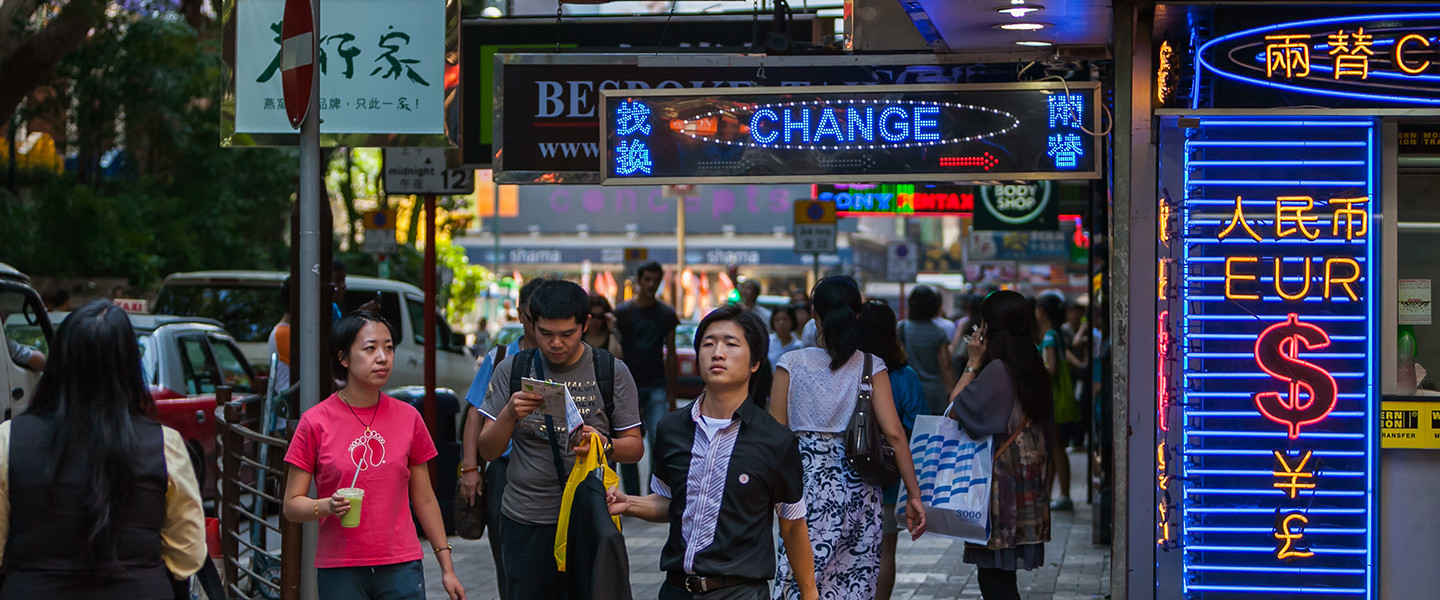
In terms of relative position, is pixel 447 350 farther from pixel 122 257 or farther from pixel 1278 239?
pixel 1278 239

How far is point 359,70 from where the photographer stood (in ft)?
22.3

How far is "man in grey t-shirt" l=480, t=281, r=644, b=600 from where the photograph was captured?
5.41 m

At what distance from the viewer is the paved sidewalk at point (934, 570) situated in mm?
8945

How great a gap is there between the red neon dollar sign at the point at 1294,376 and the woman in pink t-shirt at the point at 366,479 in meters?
3.73

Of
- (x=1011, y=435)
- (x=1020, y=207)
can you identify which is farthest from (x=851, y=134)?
(x=1020, y=207)

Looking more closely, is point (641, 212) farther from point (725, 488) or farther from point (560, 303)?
point (725, 488)

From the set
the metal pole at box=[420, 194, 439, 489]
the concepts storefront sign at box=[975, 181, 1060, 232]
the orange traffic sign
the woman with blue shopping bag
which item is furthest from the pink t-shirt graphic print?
the orange traffic sign

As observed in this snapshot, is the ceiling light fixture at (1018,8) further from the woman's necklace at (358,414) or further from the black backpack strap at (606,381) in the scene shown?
the woman's necklace at (358,414)

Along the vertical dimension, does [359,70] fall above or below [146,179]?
below

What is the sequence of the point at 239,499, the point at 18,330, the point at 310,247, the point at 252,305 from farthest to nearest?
the point at 252,305, the point at 18,330, the point at 239,499, the point at 310,247

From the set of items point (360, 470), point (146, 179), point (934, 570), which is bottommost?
point (934, 570)

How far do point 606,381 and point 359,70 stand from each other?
2134 mm

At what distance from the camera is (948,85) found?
691 cm

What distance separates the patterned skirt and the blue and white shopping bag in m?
0.42
